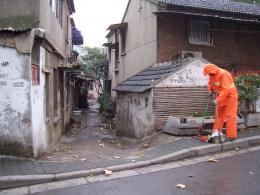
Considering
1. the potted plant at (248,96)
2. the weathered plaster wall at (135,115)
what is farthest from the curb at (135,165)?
the weathered plaster wall at (135,115)

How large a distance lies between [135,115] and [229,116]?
11.5 ft

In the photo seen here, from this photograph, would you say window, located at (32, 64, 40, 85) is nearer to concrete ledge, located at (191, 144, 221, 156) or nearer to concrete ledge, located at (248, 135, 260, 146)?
concrete ledge, located at (191, 144, 221, 156)

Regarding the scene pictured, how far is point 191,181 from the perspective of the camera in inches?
252

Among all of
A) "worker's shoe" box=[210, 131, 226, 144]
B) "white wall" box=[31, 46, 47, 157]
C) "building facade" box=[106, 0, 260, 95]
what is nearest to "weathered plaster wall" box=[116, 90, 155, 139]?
"worker's shoe" box=[210, 131, 226, 144]

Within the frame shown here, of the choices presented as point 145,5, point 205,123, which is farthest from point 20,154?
point 145,5

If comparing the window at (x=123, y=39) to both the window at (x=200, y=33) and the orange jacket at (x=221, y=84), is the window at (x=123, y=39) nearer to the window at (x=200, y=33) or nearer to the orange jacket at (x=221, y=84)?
the window at (x=200, y=33)

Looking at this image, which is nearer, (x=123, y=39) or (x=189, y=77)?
(x=189, y=77)

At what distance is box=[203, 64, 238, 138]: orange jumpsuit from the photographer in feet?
28.8

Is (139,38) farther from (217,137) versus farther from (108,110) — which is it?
(217,137)

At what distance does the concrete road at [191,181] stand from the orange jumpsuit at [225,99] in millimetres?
1404

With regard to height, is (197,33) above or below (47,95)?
above

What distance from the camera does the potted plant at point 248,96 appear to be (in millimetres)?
10844

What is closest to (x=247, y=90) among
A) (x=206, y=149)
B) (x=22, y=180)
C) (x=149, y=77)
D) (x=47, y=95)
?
(x=149, y=77)

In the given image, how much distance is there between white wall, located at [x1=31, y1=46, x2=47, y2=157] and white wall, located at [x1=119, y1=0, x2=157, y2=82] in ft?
27.9
